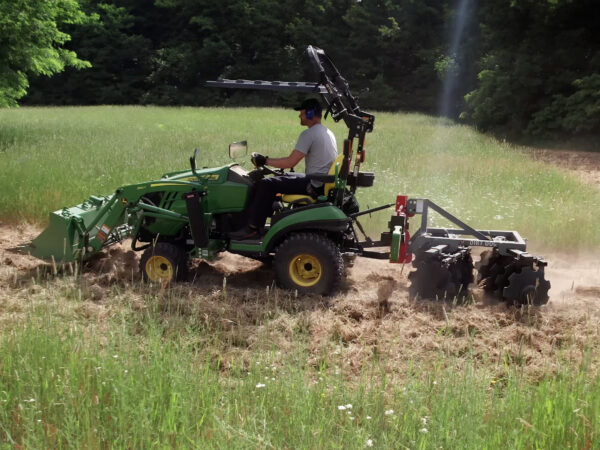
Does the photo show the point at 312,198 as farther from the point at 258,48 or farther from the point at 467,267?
the point at 258,48

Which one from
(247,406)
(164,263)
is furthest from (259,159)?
(247,406)

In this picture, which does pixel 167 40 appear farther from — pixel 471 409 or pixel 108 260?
pixel 471 409

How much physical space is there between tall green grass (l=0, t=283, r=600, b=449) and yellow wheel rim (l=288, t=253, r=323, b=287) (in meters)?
2.23

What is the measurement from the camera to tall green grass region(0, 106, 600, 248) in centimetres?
920

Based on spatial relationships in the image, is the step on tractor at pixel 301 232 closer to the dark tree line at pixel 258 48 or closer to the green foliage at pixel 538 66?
the green foliage at pixel 538 66

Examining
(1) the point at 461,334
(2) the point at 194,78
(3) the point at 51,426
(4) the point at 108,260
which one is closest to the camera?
(3) the point at 51,426

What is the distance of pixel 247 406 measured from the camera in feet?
11.4

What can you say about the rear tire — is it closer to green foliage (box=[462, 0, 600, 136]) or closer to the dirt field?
the dirt field

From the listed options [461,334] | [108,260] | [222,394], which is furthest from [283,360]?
[108,260]

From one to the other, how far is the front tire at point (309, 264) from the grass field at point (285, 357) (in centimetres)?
14

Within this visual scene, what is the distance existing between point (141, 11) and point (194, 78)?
9.00 m

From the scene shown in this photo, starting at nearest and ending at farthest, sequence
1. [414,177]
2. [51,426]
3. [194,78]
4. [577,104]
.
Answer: [51,426] < [414,177] < [577,104] < [194,78]

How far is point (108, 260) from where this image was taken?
7.02 m

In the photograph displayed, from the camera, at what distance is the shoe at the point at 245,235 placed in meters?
6.50
